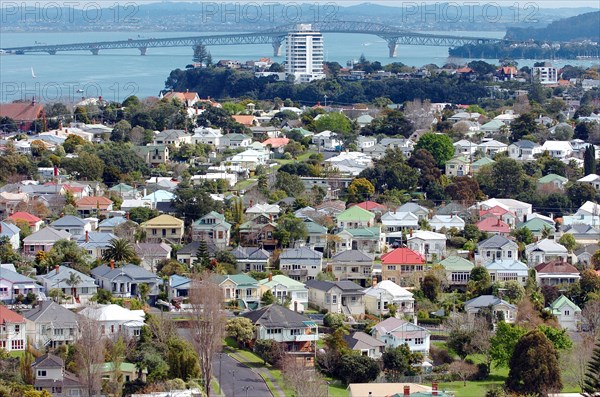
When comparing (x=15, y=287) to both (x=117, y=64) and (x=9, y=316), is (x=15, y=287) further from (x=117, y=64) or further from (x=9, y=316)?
(x=117, y=64)

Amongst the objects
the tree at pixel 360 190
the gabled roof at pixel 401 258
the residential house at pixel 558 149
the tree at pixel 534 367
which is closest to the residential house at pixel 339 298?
the gabled roof at pixel 401 258

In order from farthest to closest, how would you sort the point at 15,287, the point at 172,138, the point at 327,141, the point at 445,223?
the point at 327,141 → the point at 172,138 → the point at 445,223 → the point at 15,287

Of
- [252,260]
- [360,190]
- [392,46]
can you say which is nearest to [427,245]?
[252,260]

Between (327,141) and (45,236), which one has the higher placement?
(45,236)

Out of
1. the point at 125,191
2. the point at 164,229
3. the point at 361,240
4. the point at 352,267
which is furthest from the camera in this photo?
the point at 125,191

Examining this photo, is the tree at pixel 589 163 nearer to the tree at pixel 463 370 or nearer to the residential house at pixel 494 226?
the residential house at pixel 494 226

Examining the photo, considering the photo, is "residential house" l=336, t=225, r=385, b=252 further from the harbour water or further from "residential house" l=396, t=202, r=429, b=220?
the harbour water

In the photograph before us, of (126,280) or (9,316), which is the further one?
(126,280)
